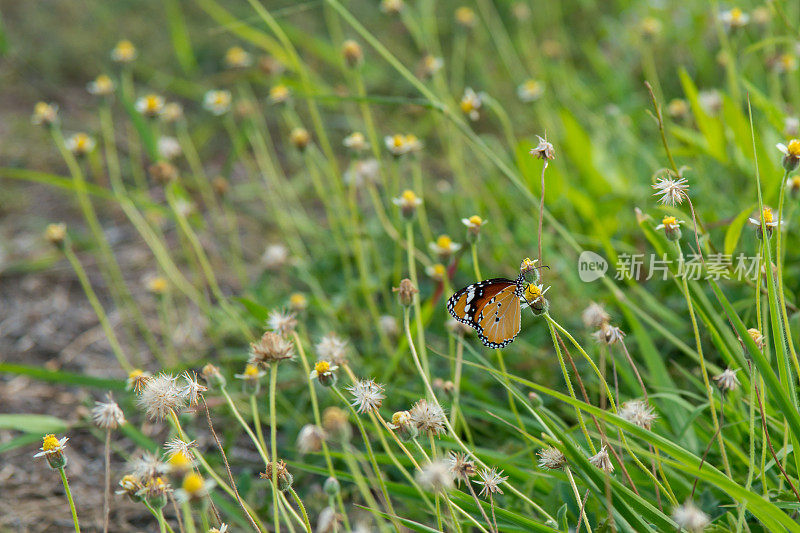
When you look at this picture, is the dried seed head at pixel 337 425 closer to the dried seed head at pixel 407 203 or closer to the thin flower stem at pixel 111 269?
the dried seed head at pixel 407 203

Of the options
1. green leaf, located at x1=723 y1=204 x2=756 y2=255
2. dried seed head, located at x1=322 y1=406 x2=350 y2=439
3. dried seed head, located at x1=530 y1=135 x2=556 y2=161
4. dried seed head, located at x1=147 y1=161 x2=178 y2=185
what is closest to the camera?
dried seed head, located at x1=322 y1=406 x2=350 y2=439

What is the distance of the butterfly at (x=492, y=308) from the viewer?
109 cm

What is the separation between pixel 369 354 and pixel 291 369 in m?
0.20

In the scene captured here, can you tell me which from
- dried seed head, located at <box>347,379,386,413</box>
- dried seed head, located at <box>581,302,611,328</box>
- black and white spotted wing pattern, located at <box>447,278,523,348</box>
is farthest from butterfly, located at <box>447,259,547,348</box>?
dried seed head, located at <box>347,379,386,413</box>

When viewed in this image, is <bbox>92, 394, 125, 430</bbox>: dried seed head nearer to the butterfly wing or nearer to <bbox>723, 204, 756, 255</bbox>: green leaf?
the butterfly wing

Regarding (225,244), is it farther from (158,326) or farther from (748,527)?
(748,527)

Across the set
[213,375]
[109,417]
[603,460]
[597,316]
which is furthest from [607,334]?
[109,417]

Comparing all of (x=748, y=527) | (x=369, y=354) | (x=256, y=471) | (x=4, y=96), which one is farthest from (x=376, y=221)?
(x=4, y=96)

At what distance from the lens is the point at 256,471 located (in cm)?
153

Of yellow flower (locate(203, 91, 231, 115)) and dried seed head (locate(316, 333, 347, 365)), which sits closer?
dried seed head (locate(316, 333, 347, 365))

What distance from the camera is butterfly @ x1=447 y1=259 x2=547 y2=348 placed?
109 cm

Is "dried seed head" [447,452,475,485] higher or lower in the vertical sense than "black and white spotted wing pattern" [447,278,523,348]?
lower

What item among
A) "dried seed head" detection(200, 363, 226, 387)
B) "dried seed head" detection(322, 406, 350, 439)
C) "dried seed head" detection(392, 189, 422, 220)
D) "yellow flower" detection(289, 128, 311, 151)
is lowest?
"dried seed head" detection(322, 406, 350, 439)

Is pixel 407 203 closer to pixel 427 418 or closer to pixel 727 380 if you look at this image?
pixel 427 418
